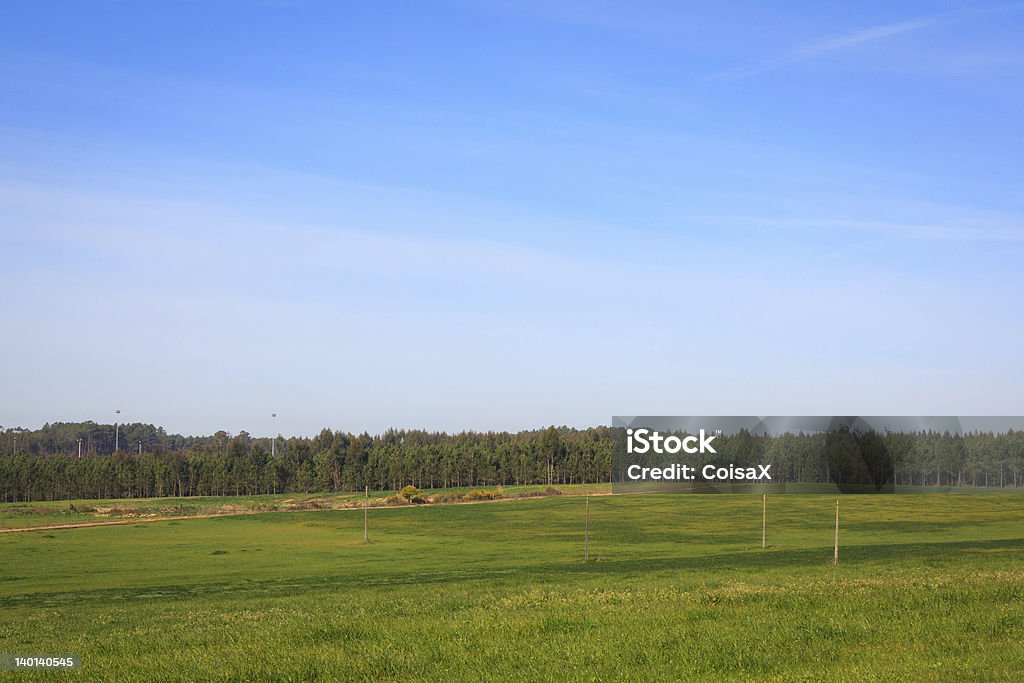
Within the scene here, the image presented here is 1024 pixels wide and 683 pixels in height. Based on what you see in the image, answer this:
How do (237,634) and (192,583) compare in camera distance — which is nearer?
(237,634)

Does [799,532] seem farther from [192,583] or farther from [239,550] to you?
[192,583]

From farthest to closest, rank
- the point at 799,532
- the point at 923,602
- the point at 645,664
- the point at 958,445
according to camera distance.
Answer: the point at 958,445, the point at 799,532, the point at 923,602, the point at 645,664

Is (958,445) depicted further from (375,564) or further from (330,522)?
(375,564)

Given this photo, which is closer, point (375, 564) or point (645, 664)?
point (645, 664)

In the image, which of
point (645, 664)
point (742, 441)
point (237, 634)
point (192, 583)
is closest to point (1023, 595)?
point (645, 664)

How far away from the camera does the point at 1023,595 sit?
2123cm

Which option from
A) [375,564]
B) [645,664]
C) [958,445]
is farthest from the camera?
[958,445]

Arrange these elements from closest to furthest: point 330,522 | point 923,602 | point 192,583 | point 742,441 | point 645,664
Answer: point 645,664
point 923,602
point 192,583
point 330,522
point 742,441

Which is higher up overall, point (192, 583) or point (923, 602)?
point (923, 602)

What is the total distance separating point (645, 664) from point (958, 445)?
16846 cm

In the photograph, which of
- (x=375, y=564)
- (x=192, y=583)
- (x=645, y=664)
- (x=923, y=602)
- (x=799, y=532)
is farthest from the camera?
(x=799, y=532)

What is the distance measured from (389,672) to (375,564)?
61.0 m

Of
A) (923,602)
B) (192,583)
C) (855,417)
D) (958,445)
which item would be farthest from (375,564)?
(958,445)

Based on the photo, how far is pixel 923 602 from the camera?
20.4 meters
